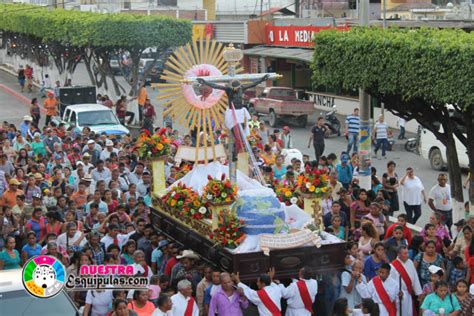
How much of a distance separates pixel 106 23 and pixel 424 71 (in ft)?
65.1

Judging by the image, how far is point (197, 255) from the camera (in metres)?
14.1

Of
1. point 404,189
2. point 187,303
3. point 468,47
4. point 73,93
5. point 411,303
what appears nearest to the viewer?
point 187,303

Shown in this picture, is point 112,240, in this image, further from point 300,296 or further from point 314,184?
point 300,296

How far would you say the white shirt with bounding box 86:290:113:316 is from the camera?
12.4 meters

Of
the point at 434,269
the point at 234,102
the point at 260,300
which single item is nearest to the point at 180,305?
the point at 260,300

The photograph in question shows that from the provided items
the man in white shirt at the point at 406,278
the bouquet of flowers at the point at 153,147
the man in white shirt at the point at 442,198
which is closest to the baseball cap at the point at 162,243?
the bouquet of flowers at the point at 153,147

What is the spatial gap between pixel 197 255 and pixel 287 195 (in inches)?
73.1

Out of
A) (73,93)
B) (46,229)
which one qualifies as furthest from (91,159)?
(73,93)

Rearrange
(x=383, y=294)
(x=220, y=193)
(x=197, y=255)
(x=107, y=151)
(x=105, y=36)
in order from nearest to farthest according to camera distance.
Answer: (x=383, y=294) < (x=220, y=193) < (x=197, y=255) < (x=107, y=151) < (x=105, y=36)

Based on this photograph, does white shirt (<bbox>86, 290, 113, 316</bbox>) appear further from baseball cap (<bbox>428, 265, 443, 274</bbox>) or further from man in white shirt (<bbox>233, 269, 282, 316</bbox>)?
baseball cap (<bbox>428, 265, 443, 274</bbox>)

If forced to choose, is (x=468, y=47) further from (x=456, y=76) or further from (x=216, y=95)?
(x=216, y=95)

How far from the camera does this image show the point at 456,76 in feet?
56.4

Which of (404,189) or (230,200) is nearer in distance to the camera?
(230,200)

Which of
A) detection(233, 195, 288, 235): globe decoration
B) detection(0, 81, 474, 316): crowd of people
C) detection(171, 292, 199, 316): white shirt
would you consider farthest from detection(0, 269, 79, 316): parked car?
detection(233, 195, 288, 235): globe decoration
